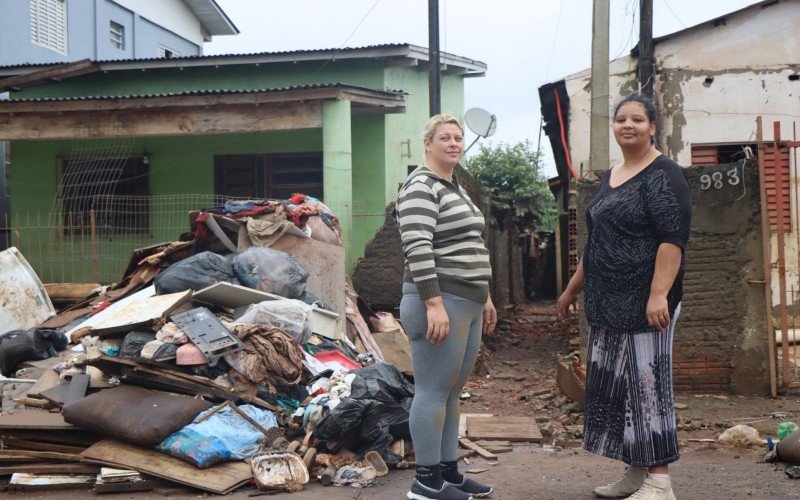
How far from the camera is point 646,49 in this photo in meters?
12.4

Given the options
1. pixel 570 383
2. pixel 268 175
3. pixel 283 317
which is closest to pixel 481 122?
pixel 268 175

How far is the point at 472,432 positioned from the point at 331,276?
3.42 meters

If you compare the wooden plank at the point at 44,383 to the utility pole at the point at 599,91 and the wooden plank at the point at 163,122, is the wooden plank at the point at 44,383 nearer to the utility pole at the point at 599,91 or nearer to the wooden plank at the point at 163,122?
the utility pole at the point at 599,91

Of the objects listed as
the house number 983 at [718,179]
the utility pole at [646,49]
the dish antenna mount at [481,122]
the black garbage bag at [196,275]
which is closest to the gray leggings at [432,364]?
the house number 983 at [718,179]

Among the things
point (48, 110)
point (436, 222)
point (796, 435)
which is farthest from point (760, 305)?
point (48, 110)

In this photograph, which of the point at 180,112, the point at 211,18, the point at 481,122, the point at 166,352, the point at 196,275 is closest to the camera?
the point at 166,352

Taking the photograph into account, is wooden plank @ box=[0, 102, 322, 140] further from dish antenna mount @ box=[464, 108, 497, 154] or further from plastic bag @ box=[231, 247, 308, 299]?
plastic bag @ box=[231, 247, 308, 299]

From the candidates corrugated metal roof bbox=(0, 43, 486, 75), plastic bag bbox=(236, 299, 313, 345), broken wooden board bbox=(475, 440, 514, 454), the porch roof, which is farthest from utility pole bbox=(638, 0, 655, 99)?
broken wooden board bbox=(475, 440, 514, 454)

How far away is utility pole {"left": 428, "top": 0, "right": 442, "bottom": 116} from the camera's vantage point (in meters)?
14.0

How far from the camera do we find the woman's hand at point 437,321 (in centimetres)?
379

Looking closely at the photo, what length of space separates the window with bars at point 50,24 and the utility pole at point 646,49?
13.9 meters

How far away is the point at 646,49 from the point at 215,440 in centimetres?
990

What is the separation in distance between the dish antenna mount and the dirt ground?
20.1 feet

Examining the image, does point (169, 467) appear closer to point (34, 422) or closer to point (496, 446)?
point (34, 422)
